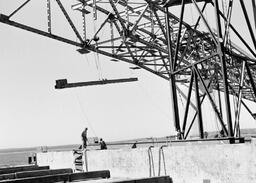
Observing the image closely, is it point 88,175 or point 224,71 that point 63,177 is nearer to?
point 88,175

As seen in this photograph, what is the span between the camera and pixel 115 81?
75.5ft

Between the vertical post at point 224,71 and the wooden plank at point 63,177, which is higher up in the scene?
the vertical post at point 224,71

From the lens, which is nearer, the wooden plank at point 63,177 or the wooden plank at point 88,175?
the wooden plank at point 63,177

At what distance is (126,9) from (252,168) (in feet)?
41.5

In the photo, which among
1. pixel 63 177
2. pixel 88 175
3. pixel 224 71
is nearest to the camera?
pixel 63 177

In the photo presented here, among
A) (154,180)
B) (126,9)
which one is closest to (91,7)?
(126,9)

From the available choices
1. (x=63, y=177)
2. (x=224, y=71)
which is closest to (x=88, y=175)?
(x=63, y=177)

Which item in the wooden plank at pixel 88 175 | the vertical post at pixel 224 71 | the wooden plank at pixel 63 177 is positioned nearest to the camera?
the wooden plank at pixel 63 177

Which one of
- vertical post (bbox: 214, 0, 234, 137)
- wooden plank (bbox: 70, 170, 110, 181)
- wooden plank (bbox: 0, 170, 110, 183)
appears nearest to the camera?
wooden plank (bbox: 0, 170, 110, 183)

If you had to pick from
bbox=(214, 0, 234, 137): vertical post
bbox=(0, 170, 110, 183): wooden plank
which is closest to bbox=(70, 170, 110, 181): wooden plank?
bbox=(0, 170, 110, 183): wooden plank

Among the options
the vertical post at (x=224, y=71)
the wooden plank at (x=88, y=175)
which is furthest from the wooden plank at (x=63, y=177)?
the vertical post at (x=224, y=71)

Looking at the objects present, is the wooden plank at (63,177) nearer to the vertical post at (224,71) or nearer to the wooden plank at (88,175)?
the wooden plank at (88,175)

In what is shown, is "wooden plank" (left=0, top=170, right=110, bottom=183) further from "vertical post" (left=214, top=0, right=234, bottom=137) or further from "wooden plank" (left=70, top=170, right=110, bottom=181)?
"vertical post" (left=214, top=0, right=234, bottom=137)

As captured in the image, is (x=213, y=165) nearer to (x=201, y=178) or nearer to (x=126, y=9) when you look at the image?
(x=201, y=178)
